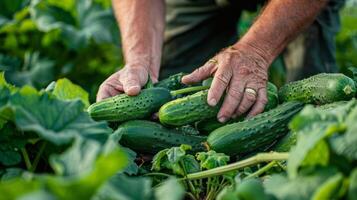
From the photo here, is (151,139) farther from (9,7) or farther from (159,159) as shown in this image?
(9,7)

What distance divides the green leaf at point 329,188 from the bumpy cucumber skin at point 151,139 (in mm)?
1108

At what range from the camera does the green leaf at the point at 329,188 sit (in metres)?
1.67

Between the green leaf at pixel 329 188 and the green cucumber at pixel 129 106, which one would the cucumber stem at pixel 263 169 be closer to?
the green leaf at pixel 329 188

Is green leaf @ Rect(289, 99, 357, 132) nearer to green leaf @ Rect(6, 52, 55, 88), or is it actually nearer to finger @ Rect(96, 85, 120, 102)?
finger @ Rect(96, 85, 120, 102)

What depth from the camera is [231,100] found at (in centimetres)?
288

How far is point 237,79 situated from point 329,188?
1.35m

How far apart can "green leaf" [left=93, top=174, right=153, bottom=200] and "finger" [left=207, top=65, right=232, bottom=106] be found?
1.18m

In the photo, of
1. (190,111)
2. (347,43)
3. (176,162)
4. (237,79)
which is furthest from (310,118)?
(347,43)

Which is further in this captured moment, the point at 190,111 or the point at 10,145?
the point at 190,111

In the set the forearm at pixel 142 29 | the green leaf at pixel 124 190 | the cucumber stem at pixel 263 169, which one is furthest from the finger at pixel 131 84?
the green leaf at pixel 124 190

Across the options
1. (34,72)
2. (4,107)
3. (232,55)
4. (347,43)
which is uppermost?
(4,107)

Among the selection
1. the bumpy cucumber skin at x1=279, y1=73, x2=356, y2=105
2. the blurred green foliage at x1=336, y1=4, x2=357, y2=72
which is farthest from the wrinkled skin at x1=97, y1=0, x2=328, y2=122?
the blurred green foliage at x1=336, y1=4, x2=357, y2=72

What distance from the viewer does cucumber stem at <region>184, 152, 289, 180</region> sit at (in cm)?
211

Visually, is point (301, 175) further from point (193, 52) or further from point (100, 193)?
point (193, 52)
